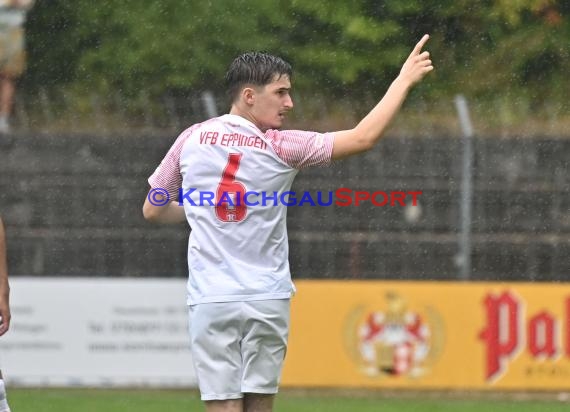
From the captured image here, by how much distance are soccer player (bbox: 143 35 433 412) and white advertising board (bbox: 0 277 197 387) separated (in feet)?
17.2

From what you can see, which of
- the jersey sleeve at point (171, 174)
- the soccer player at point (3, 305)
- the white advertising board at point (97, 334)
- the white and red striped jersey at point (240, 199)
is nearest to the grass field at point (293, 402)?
the white advertising board at point (97, 334)

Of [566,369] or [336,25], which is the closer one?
[566,369]

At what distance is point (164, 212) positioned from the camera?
5.46 meters

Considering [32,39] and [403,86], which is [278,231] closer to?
[403,86]

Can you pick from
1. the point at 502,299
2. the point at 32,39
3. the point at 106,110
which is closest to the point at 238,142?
the point at 502,299

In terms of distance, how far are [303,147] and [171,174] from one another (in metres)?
0.54

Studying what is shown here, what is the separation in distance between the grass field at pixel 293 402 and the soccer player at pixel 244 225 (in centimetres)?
439

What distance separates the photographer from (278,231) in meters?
5.15

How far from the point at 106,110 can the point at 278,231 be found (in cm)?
976

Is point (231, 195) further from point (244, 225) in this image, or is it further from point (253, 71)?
point (253, 71)

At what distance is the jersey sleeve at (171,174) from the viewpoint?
526 cm

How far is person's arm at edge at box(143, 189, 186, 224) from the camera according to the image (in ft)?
17.9

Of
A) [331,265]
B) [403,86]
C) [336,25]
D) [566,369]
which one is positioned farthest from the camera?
[336,25]

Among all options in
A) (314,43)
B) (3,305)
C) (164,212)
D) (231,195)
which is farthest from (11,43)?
(231,195)
